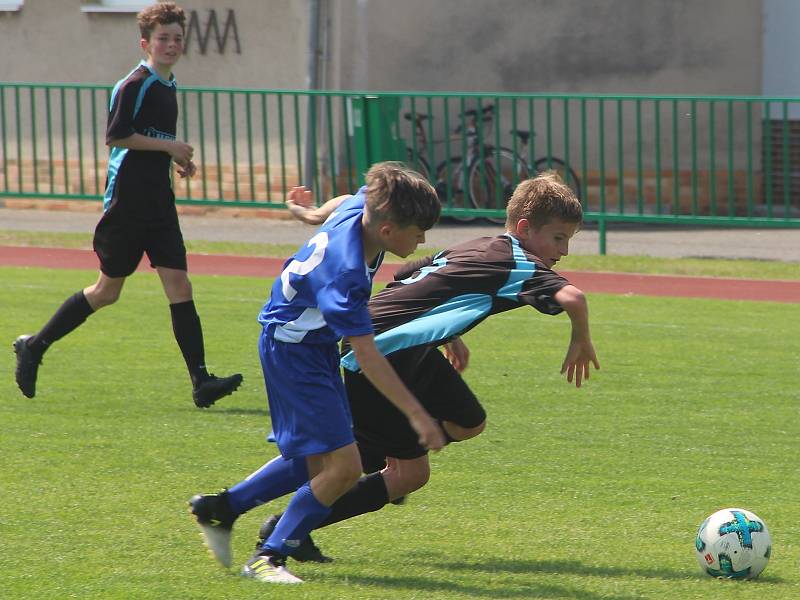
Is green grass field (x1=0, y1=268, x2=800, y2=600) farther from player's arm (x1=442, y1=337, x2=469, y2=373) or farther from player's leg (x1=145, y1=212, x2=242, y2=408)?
player's arm (x1=442, y1=337, x2=469, y2=373)

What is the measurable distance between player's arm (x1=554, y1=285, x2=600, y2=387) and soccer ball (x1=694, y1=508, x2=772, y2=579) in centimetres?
65

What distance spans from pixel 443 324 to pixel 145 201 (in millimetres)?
3343

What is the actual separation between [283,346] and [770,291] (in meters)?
8.85

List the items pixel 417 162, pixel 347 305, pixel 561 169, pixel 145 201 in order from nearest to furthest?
pixel 347 305
pixel 145 201
pixel 417 162
pixel 561 169

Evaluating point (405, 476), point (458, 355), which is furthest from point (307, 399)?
point (458, 355)

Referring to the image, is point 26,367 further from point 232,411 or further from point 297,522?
point 297,522

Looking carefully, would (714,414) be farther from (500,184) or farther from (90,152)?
(90,152)

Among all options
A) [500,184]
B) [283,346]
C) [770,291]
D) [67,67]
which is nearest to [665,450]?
[283,346]

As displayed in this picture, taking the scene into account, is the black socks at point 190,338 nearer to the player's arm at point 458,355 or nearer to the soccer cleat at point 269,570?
the player's arm at point 458,355

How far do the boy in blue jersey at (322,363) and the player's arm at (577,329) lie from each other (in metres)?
0.51

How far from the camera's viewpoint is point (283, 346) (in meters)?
4.84

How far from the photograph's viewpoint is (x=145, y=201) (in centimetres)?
812

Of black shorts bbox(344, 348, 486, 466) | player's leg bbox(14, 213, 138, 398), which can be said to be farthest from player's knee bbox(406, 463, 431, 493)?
player's leg bbox(14, 213, 138, 398)

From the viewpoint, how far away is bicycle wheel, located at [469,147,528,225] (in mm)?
15586
